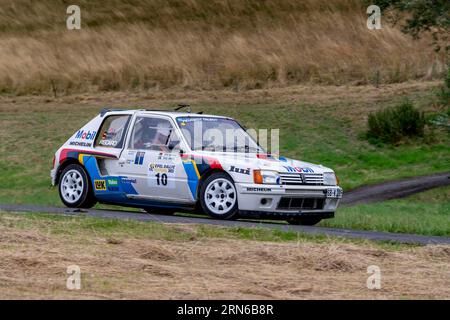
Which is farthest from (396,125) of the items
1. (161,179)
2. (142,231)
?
(142,231)

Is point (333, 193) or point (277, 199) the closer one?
point (277, 199)

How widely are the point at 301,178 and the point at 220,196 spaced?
120 cm

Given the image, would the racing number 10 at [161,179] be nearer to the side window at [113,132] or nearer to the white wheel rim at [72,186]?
the side window at [113,132]

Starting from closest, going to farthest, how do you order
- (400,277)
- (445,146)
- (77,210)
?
(400,277)
(77,210)
(445,146)

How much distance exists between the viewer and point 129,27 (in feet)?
165

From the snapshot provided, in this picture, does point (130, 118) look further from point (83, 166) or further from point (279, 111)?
point (279, 111)

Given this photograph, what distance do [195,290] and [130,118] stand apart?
29.3 ft

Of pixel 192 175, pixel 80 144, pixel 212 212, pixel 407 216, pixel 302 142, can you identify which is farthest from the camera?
pixel 302 142

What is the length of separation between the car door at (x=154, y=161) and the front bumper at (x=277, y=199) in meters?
1.02

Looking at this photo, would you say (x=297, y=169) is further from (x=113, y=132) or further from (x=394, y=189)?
(x=394, y=189)

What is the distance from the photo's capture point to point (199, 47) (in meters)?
48.1

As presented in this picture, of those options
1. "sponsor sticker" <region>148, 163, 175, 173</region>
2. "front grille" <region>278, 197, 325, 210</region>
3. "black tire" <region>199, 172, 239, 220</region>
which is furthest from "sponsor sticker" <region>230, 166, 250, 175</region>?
"sponsor sticker" <region>148, 163, 175, 173</region>

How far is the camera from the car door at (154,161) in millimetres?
17625
